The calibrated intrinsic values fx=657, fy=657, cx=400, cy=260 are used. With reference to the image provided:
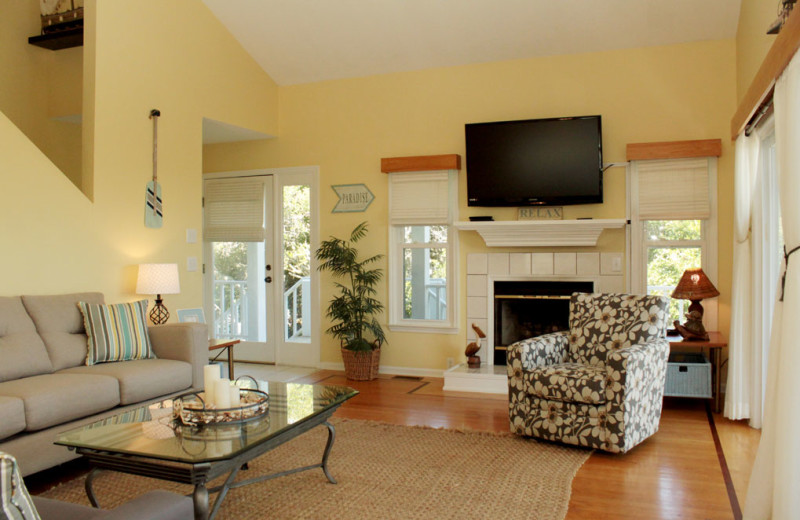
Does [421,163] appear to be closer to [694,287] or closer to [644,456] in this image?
[694,287]

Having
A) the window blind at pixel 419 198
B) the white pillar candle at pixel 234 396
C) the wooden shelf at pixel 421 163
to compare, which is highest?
the wooden shelf at pixel 421 163

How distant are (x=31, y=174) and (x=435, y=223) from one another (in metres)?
3.29

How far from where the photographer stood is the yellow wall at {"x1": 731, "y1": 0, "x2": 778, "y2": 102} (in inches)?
159

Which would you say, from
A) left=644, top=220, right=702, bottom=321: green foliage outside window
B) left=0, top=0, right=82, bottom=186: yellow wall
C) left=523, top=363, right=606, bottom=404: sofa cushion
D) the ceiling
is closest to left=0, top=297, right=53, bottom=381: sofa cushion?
left=0, top=0, right=82, bottom=186: yellow wall

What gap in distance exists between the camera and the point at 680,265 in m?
5.31

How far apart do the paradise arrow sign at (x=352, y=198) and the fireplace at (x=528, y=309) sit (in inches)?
58.6

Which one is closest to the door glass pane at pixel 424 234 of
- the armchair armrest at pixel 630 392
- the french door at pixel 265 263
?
the french door at pixel 265 263

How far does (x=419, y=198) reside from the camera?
6102 millimetres

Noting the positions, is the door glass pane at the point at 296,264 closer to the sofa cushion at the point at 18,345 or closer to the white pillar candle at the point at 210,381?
the sofa cushion at the point at 18,345

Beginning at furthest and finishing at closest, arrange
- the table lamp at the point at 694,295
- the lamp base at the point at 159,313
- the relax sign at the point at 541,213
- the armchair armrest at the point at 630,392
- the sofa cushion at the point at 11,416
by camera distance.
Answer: the relax sign at the point at 541,213, the lamp base at the point at 159,313, the table lamp at the point at 694,295, the armchair armrest at the point at 630,392, the sofa cushion at the point at 11,416

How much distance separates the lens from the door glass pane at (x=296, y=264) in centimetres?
666

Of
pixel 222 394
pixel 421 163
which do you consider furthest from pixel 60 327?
pixel 421 163

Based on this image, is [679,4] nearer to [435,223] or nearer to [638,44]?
[638,44]

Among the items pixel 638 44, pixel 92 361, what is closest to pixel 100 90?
pixel 92 361
